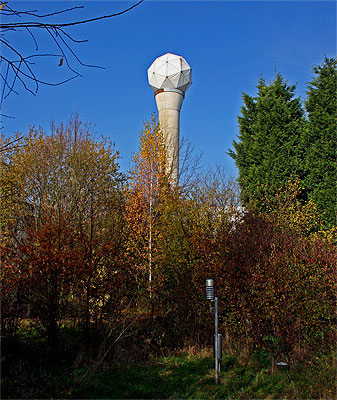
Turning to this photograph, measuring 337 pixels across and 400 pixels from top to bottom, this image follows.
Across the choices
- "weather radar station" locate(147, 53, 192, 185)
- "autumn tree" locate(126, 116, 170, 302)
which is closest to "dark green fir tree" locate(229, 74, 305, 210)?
"autumn tree" locate(126, 116, 170, 302)

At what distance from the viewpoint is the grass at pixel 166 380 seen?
552cm

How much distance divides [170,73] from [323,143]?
1024 cm

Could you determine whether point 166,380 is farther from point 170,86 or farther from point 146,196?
point 170,86

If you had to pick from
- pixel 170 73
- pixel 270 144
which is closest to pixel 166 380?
pixel 270 144

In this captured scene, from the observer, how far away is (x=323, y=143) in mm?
13719

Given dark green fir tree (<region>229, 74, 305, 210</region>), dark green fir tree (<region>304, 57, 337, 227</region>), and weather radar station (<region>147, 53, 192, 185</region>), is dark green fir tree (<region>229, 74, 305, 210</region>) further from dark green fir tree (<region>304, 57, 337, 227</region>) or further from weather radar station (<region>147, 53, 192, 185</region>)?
weather radar station (<region>147, 53, 192, 185</region>)

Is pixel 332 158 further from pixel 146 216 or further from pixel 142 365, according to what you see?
pixel 142 365

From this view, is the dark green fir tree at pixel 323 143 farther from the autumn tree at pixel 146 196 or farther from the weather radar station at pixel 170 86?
the weather radar station at pixel 170 86

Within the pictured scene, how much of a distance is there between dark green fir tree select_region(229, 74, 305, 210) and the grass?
7.66 m

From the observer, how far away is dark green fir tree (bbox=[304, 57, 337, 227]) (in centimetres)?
1334

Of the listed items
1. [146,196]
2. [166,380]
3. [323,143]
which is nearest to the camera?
[166,380]

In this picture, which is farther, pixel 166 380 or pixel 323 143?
pixel 323 143

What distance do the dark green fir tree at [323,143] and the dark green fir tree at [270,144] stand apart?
16.9 inches

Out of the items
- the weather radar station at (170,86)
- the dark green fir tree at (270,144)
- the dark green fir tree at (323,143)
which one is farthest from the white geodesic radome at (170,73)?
the dark green fir tree at (323,143)
